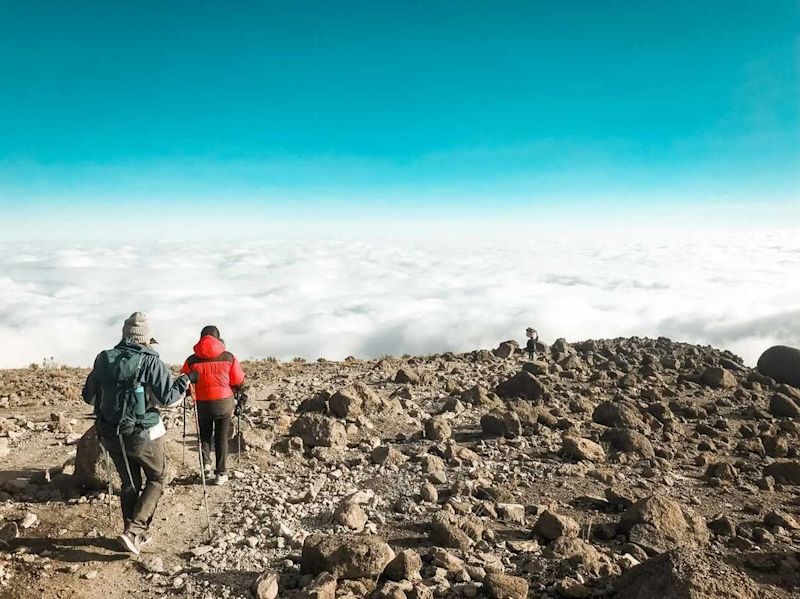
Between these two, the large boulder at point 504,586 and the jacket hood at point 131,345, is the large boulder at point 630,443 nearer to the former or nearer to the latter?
the large boulder at point 504,586

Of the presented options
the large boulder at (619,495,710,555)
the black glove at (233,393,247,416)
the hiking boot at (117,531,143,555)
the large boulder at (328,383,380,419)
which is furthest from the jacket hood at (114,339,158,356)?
the large boulder at (328,383,380,419)

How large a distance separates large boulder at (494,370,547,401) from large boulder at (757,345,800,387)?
1328 centimetres

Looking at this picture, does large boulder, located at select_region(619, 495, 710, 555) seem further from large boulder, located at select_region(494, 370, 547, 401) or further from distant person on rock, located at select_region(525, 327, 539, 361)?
distant person on rock, located at select_region(525, 327, 539, 361)

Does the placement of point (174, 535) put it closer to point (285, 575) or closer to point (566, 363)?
point (285, 575)

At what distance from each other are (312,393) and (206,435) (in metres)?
7.40

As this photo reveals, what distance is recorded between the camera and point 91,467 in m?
7.15

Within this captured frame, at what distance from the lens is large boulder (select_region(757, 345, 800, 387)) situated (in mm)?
21859

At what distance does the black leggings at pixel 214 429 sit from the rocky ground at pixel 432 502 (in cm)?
45

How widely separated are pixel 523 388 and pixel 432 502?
27.2 feet

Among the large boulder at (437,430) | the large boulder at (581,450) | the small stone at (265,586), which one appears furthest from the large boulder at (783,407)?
the small stone at (265,586)

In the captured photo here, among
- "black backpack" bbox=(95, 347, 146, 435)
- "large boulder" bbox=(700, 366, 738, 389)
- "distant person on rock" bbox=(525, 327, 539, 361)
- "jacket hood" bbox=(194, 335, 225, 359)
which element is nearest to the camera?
"black backpack" bbox=(95, 347, 146, 435)

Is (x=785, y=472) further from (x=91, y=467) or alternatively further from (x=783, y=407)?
(x=91, y=467)

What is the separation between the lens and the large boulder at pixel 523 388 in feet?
48.7

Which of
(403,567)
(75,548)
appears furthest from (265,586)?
(75,548)
